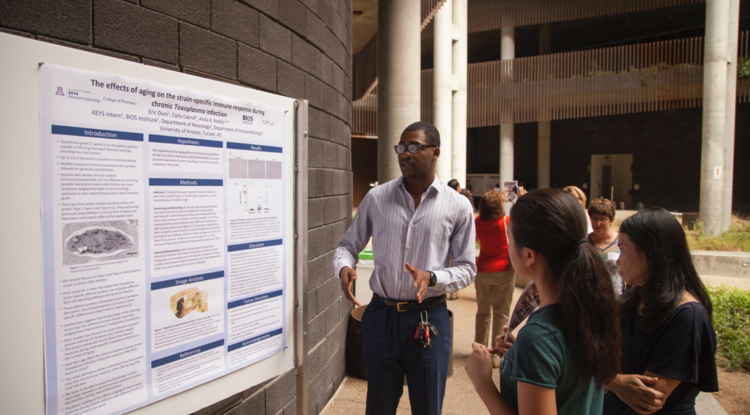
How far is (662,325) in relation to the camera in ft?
5.62

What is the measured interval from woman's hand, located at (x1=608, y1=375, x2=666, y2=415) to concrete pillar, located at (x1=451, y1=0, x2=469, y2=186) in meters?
11.9

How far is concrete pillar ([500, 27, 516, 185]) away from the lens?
689 inches

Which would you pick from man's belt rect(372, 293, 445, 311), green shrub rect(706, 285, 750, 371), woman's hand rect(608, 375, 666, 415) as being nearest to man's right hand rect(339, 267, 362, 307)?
man's belt rect(372, 293, 445, 311)

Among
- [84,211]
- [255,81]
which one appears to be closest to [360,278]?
[255,81]

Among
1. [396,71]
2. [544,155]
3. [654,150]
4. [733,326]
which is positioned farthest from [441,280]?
[654,150]

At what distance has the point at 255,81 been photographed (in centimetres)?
237

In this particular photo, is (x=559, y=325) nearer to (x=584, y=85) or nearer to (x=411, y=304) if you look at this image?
(x=411, y=304)

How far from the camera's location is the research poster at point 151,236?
1.37 m

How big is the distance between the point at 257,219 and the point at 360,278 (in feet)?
8.97

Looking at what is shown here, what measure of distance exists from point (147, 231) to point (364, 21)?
7452 mm

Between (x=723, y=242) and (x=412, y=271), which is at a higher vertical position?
(x=412, y=271)

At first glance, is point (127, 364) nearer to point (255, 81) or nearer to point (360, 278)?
point (255, 81)

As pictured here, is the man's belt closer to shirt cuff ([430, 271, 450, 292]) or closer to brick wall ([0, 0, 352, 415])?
shirt cuff ([430, 271, 450, 292])

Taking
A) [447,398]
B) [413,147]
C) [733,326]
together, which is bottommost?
[447,398]
